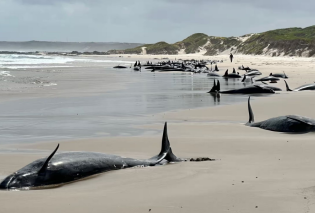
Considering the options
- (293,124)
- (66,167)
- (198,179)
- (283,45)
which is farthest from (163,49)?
(198,179)

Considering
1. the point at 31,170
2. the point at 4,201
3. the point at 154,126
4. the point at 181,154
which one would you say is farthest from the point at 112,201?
the point at 154,126

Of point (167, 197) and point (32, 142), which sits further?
point (32, 142)

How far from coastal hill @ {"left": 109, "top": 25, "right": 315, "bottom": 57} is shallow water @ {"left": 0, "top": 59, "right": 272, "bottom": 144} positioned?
43.8 metres

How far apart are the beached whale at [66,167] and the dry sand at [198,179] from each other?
0.46ft

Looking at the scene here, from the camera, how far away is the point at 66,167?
4648mm

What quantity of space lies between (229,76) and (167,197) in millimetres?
20317

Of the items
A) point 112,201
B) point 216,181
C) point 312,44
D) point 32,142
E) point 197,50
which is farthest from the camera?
point 197,50

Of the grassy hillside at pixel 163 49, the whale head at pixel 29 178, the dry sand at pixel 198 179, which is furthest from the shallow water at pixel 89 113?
the grassy hillside at pixel 163 49

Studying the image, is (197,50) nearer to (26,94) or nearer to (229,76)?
(229,76)

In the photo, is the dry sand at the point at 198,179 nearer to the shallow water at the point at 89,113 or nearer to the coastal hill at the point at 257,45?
the shallow water at the point at 89,113

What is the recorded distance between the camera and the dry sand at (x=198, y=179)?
11.5 ft

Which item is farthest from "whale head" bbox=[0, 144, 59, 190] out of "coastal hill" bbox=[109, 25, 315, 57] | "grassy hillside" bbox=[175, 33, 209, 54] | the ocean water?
"grassy hillside" bbox=[175, 33, 209, 54]

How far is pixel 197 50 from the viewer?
108 meters

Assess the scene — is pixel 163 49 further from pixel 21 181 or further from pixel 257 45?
pixel 21 181
